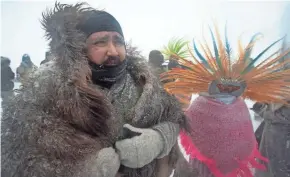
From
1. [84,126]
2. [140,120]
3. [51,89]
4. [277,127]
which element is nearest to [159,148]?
[140,120]

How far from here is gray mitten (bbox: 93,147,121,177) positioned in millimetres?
798

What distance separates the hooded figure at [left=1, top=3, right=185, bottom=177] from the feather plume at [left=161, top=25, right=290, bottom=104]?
352 millimetres

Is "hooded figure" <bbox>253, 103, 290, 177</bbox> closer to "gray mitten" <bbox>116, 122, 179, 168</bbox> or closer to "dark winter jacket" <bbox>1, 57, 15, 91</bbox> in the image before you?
"gray mitten" <bbox>116, 122, 179, 168</bbox>

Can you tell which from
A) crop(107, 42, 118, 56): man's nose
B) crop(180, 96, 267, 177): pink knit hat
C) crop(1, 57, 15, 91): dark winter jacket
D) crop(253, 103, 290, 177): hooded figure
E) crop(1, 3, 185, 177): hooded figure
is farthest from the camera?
crop(1, 57, 15, 91): dark winter jacket

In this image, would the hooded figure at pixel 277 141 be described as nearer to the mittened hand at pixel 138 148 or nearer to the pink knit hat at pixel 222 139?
the pink knit hat at pixel 222 139

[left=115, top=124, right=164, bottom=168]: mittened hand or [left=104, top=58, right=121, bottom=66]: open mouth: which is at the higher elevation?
[left=104, top=58, right=121, bottom=66]: open mouth

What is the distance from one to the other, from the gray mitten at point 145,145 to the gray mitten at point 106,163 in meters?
0.03

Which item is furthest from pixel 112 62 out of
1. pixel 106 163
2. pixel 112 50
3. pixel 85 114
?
pixel 106 163

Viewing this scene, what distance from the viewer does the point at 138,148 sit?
84cm

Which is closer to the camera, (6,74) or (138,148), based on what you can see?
(138,148)

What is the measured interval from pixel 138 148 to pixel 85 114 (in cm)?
19

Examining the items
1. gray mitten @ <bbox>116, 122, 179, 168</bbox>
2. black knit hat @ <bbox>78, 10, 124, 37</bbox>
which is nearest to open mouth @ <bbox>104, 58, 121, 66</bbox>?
black knit hat @ <bbox>78, 10, 124, 37</bbox>

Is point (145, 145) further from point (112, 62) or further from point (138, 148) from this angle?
point (112, 62)

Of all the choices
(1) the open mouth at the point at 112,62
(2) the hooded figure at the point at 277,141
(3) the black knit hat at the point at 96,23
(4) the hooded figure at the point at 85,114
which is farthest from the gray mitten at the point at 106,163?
(2) the hooded figure at the point at 277,141
